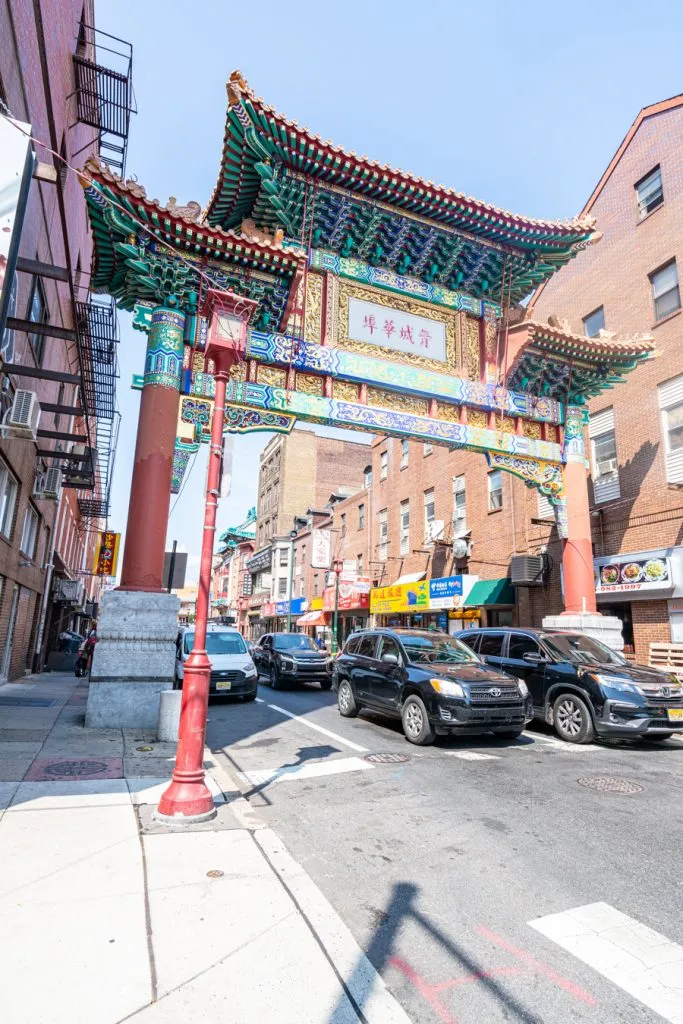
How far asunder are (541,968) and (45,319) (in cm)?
1565

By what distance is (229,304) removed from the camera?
6.28 meters

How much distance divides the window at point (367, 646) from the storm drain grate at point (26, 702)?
6.50 m

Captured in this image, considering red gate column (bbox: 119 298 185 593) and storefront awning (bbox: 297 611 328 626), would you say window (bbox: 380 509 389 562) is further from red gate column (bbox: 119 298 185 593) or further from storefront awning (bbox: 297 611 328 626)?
red gate column (bbox: 119 298 185 593)

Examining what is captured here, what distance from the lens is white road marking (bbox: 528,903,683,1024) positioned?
2850mm

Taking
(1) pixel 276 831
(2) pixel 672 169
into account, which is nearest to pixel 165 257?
(1) pixel 276 831

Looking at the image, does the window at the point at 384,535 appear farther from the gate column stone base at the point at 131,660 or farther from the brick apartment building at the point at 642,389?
the gate column stone base at the point at 131,660

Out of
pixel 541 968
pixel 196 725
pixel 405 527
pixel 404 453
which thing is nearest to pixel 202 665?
pixel 196 725

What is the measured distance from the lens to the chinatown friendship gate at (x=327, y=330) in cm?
1054

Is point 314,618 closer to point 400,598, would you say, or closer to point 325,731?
point 400,598

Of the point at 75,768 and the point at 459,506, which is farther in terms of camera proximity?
the point at 459,506

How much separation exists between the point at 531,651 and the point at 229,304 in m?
8.30

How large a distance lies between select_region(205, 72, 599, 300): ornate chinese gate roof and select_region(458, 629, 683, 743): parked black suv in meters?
9.57

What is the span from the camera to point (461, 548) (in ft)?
75.0

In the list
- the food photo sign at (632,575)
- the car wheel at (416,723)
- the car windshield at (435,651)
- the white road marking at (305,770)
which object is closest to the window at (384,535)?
the food photo sign at (632,575)
